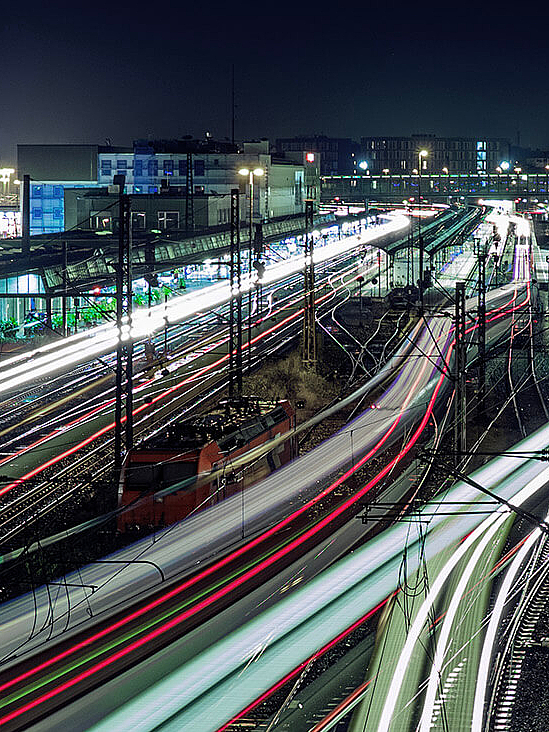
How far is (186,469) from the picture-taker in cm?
1184

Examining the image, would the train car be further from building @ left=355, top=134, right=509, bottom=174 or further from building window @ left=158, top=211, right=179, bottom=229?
building @ left=355, top=134, right=509, bottom=174

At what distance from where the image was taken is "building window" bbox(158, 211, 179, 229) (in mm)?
42750

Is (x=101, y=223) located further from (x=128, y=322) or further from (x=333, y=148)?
(x=333, y=148)

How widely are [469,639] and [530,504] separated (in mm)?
4283

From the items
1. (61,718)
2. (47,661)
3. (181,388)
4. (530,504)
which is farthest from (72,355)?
(61,718)

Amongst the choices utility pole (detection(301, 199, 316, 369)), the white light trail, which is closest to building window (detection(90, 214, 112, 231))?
the white light trail

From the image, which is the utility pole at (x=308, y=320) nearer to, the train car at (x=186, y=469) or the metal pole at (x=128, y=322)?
the metal pole at (x=128, y=322)

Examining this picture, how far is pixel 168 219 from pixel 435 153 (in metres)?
92.1

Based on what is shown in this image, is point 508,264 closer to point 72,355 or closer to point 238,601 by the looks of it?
point 72,355

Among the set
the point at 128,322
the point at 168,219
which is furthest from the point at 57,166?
the point at 128,322

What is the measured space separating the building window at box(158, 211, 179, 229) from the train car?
98.6ft

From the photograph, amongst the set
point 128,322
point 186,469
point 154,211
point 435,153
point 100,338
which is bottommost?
point 186,469

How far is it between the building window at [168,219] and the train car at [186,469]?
30.0 metres

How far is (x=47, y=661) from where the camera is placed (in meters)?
7.80
